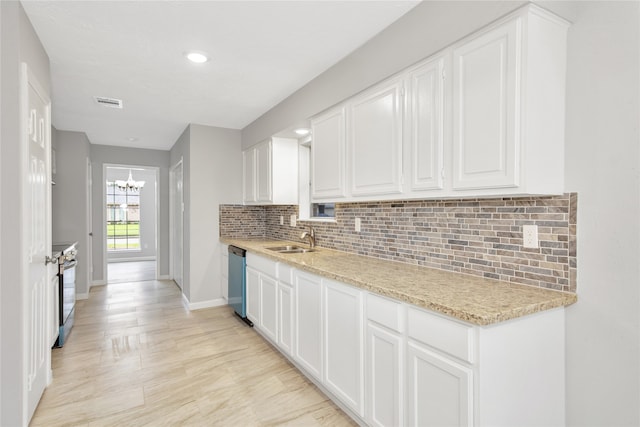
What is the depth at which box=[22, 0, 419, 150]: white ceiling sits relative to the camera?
196cm

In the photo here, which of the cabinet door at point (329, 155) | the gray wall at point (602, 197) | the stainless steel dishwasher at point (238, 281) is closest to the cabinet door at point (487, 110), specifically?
the gray wall at point (602, 197)

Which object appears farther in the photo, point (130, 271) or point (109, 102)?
point (130, 271)

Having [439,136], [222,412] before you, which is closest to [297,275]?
[222,412]

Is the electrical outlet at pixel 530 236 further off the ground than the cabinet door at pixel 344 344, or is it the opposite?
the electrical outlet at pixel 530 236

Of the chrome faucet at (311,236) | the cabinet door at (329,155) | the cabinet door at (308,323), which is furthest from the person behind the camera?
the chrome faucet at (311,236)

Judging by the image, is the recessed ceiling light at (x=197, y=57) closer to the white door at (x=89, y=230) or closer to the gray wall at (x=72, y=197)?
the gray wall at (x=72, y=197)

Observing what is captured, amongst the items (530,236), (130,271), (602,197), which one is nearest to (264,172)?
(530,236)

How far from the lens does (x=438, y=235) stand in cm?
219

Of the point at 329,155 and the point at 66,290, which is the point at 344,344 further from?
the point at 66,290

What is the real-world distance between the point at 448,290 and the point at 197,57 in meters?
2.30

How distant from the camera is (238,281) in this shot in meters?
3.83

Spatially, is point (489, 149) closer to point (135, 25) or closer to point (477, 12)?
point (477, 12)

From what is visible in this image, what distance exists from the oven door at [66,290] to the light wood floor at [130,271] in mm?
2735

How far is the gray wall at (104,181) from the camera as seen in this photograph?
5.71 m
